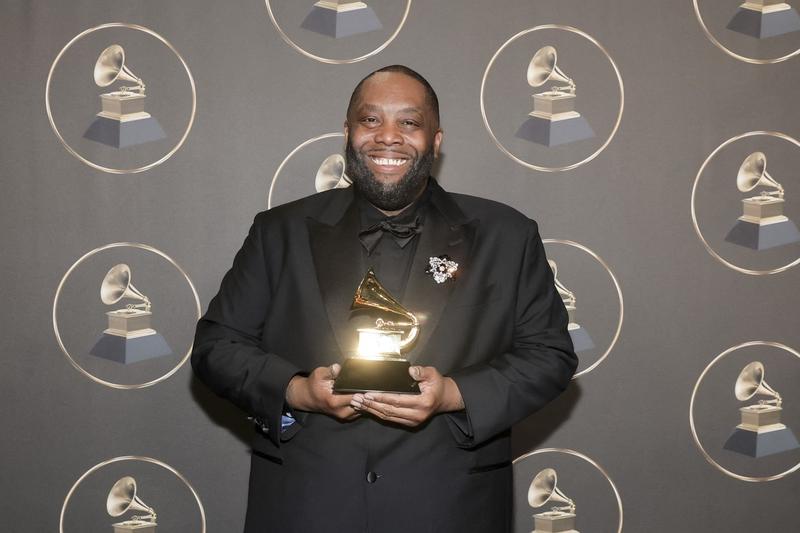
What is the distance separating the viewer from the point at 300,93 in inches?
96.4

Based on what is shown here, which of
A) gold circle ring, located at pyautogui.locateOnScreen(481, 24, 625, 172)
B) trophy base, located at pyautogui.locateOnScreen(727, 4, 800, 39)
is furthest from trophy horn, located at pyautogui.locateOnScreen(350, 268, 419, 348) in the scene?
trophy base, located at pyautogui.locateOnScreen(727, 4, 800, 39)

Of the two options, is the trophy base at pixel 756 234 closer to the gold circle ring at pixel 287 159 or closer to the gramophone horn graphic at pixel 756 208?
the gramophone horn graphic at pixel 756 208

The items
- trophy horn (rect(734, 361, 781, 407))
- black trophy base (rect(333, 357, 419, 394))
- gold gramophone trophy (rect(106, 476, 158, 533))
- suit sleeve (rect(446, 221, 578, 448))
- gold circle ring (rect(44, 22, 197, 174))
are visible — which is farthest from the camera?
trophy horn (rect(734, 361, 781, 407))

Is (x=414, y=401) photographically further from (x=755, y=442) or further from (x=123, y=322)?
(x=755, y=442)

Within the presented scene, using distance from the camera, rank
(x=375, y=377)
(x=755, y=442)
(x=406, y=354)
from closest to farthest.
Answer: (x=375, y=377) < (x=406, y=354) < (x=755, y=442)

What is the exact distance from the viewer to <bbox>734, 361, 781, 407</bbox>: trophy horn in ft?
8.52

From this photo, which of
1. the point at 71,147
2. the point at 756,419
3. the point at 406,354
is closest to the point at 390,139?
the point at 406,354

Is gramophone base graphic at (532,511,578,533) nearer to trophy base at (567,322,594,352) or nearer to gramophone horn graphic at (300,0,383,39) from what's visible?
trophy base at (567,322,594,352)

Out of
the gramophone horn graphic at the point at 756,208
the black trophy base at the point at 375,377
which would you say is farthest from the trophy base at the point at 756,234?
the black trophy base at the point at 375,377

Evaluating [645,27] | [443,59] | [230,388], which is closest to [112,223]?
[230,388]

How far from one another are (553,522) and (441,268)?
107 cm

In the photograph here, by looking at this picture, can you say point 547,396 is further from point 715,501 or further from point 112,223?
point 112,223

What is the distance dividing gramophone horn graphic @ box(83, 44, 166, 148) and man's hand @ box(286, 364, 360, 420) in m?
0.98

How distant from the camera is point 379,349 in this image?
1.72 m
